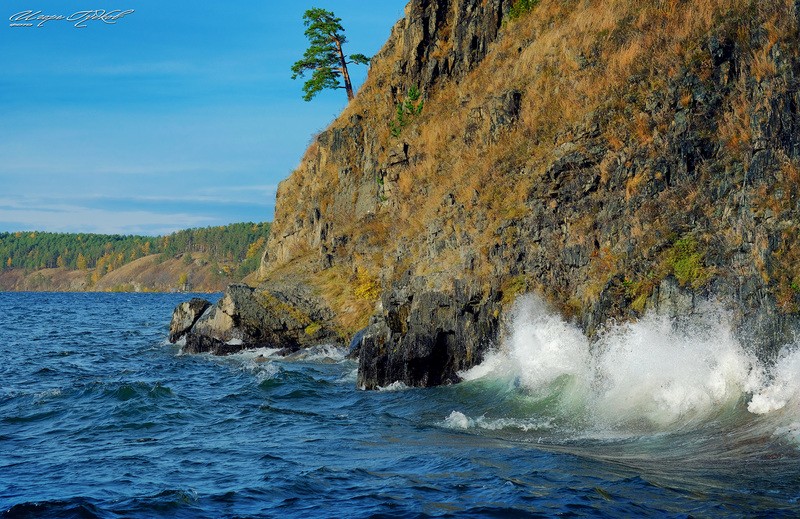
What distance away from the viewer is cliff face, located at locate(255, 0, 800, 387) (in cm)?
1753

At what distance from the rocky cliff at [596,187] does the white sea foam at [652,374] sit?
0.48 meters

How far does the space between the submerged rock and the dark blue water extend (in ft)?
53.2

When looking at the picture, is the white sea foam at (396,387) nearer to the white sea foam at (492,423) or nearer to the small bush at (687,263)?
the white sea foam at (492,423)

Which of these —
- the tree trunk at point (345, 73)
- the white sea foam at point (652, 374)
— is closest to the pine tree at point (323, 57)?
the tree trunk at point (345, 73)

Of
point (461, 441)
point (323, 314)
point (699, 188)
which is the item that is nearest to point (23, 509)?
point (461, 441)

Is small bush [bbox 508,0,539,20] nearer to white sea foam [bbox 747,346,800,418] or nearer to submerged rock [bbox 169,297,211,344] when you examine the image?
submerged rock [bbox 169,297,211,344]

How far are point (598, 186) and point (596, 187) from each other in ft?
0.20

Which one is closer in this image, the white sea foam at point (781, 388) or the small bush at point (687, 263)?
the white sea foam at point (781, 388)

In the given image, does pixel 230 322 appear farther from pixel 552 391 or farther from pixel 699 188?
pixel 699 188

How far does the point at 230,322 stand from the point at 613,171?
2093cm

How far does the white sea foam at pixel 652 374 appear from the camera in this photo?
50.7 feet

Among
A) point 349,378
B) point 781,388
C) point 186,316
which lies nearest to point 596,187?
point 781,388

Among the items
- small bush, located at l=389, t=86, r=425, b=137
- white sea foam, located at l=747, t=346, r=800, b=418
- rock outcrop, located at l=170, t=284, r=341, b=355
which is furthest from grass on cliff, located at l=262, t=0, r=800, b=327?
rock outcrop, located at l=170, t=284, r=341, b=355

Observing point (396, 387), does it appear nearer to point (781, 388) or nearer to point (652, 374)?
point (652, 374)
